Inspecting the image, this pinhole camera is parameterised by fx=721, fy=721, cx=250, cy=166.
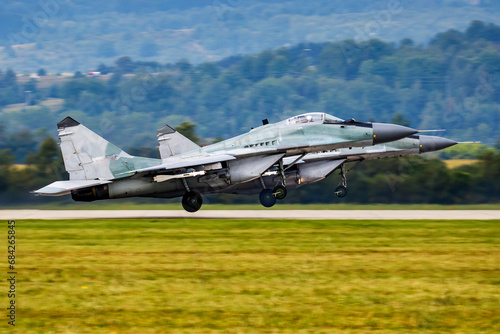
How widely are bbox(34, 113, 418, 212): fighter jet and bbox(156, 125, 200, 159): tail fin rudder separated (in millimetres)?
107

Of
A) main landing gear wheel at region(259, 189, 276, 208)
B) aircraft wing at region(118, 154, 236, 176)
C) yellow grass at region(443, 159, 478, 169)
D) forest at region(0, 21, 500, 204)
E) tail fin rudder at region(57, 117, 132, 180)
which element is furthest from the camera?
forest at region(0, 21, 500, 204)

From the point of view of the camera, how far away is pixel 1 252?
15703 mm

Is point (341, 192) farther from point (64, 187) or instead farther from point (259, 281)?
point (259, 281)

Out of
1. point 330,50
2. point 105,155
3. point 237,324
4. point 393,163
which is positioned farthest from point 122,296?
point 330,50

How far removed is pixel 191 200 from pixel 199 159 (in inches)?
79.0

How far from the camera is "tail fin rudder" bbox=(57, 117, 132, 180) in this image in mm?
24391

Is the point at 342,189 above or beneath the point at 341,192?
above

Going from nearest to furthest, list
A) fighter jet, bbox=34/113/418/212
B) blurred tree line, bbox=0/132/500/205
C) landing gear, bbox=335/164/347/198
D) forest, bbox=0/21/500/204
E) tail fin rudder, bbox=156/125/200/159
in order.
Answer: fighter jet, bbox=34/113/418/212 → tail fin rudder, bbox=156/125/200/159 → landing gear, bbox=335/164/347/198 → blurred tree line, bbox=0/132/500/205 → forest, bbox=0/21/500/204

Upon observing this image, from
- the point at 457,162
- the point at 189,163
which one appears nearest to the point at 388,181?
the point at 457,162

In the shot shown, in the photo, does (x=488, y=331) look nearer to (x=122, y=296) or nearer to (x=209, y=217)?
(x=122, y=296)

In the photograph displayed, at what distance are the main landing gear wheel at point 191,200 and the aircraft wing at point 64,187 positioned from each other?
3.11 m

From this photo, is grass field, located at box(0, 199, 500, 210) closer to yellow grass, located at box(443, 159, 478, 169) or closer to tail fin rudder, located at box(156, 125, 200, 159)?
yellow grass, located at box(443, 159, 478, 169)

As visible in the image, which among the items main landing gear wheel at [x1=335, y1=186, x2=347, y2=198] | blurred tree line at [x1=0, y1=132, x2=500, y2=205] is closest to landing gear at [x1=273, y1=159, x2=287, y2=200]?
main landing gear wheel at [x1=335, y1=186, x2=347, y2=198]

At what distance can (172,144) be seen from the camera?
26.5 m
